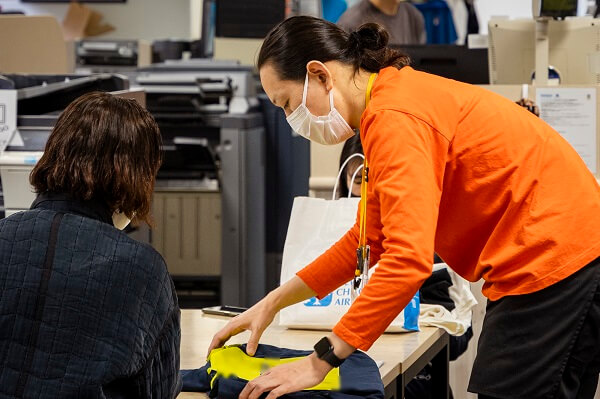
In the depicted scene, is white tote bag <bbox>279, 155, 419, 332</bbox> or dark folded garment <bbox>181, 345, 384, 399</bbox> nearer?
dark folded garment <bbox>181, 345, 384, 399</bbox>

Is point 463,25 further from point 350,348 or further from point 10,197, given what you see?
point 350,348

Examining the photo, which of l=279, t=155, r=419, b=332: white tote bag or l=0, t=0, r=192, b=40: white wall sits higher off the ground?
l=0, t=0, r=192, b=40: white wall

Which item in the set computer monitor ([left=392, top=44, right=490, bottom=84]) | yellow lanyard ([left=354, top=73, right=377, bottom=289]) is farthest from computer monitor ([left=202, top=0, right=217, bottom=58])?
yellow lanyard ([left=354, top=73, right=377, bottom=289])

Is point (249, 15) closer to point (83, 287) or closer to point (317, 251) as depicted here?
point (317, 251)

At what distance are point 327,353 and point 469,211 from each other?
1.14 feet

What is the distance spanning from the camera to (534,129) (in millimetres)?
1561

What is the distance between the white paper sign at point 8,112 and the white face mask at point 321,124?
4.57ft

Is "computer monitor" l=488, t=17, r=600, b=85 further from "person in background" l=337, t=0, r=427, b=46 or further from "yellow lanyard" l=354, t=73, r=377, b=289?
"yellow lanyard" l=354, t=73, r=377, b=289

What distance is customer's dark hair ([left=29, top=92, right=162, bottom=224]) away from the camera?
4.53ft

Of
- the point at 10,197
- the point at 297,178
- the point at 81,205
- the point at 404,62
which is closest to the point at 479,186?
the point at 404,62

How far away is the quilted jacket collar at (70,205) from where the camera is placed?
1374mm

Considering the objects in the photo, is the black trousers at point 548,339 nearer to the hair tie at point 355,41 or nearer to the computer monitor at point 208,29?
the hair tie at point 355,41

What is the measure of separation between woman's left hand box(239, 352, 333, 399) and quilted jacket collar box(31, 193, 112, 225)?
0.37m

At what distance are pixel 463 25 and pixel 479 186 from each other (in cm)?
571
